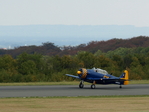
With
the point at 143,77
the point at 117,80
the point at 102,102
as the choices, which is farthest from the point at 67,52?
the point at 102,102

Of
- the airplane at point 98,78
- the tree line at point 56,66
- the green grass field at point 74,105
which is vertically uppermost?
the tree line at point 56,66

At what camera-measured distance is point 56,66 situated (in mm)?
51312

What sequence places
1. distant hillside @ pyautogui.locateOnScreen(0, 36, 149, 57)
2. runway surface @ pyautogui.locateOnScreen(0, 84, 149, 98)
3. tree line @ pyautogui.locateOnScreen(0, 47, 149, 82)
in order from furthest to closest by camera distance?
distant hillside @ pyautogui.locateOnScreen(0, 36, 149, 57), tree line @ pyautogui.locateOnScreen(0, 47, 149, 82), runway surface @ pyautogui.locateOnScreen(0, 84, 149, 98)

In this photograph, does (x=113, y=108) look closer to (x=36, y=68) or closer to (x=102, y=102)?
(x=102, y=102)

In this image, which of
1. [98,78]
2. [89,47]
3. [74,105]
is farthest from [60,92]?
[89,47]

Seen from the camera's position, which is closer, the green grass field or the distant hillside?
the green grass field

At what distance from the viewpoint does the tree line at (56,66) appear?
42.9 m

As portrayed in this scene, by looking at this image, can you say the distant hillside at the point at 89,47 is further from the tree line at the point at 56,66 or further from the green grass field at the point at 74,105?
the green grass field at the point at 74,105

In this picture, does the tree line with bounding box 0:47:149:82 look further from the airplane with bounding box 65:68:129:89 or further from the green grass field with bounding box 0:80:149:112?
the green grass field with bounding box 0:80:149:112

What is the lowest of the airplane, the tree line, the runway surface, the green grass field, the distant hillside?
the green grass field

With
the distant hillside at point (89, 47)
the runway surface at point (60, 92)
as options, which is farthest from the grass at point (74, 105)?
the distant hillside at point (89, 47)

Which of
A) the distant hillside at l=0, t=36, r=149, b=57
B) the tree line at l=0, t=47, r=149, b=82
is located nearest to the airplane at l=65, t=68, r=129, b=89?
the tree line at l=0, t=47, r=149, b=82

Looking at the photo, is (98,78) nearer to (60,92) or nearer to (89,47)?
(60,92)

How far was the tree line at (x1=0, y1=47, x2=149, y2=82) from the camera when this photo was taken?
4291 cm
